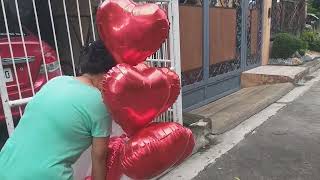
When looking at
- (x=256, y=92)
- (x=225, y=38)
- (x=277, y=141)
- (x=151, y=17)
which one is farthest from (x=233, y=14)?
(x=151, y=17)

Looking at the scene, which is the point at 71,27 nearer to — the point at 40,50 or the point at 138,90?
the point at 40,50

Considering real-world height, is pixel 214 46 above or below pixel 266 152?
above

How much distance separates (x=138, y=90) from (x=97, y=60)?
259 mm

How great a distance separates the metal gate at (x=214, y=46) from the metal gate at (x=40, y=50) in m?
1.61

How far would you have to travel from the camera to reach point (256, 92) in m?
7.21

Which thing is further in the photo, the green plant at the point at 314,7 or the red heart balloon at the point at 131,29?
the green plant at the point at 314,7

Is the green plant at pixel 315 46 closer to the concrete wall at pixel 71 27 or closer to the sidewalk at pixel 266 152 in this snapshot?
→ the sidewalk at pixel 266 152

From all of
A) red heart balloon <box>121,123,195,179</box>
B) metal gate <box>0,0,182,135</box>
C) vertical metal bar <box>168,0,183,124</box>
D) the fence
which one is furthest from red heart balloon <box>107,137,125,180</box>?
the fence

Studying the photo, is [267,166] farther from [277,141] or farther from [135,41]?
[135,41]

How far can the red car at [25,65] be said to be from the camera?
331cm

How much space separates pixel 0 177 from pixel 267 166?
282 centimetres

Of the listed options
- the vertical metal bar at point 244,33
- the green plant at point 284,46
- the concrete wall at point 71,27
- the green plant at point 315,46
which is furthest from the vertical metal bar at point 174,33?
the green plant at point 315,46

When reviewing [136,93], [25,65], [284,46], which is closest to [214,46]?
[25,65]

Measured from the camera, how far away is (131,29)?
175 cm
